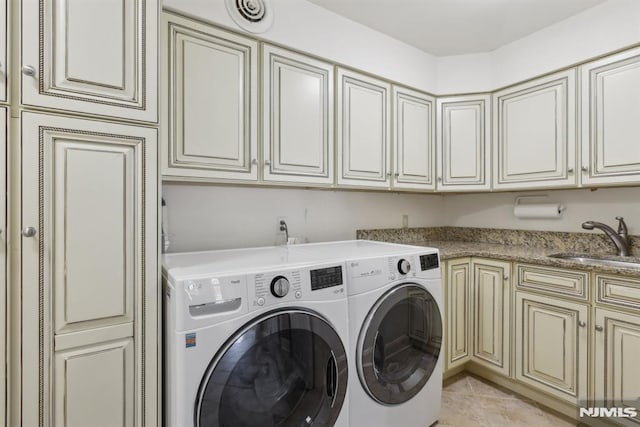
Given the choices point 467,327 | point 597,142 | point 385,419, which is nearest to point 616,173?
point 597,142

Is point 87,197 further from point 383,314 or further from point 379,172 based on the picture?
point 379,172

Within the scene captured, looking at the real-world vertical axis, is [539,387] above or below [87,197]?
below

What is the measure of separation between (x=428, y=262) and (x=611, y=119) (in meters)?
1.37

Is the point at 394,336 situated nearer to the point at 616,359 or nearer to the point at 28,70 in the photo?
the point at 616,359

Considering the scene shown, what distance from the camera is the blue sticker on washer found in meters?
1.08

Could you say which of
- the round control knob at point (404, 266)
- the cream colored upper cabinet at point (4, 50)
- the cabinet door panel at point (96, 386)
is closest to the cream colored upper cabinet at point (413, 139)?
the round control knob at point (404, 266)

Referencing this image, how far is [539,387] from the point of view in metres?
1.97

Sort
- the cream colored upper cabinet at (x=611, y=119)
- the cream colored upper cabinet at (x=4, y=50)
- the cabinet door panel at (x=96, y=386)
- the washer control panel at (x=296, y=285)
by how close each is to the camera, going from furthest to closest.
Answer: the cream colored upper cabinet at (x=611, y=119) < the washer control panel at (x=296, y=285) < the cabinet door panel at (x=96, y=386) < the cream colored upper cabinet at (x=4, y=50)

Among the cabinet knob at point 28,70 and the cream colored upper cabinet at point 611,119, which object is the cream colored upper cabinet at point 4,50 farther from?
the cream colored upper cabinet at point 611,119

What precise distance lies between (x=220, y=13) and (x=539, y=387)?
106 inches

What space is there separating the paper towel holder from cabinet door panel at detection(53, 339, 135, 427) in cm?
261

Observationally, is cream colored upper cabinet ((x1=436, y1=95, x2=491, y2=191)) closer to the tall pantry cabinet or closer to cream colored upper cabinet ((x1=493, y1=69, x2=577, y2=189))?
cream colored upper cabinet ((x1=493, y1=69, x2=577, y2=189))

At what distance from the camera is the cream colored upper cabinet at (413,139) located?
234 centimetres

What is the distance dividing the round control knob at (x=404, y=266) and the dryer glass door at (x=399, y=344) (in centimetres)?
7
